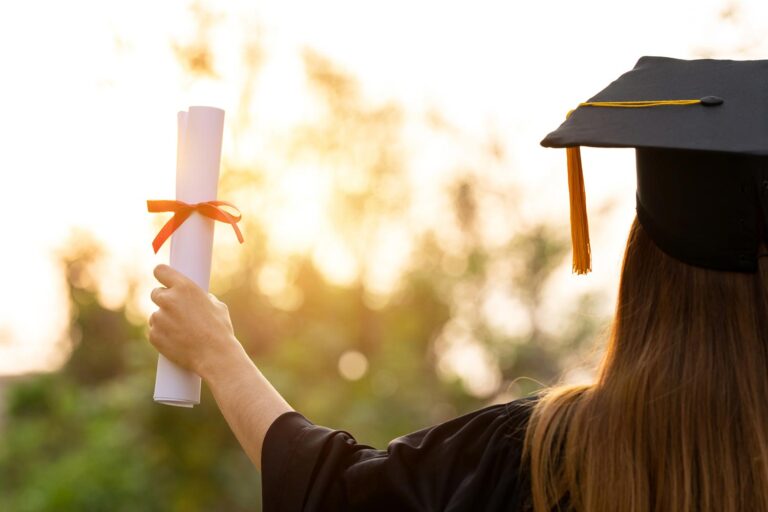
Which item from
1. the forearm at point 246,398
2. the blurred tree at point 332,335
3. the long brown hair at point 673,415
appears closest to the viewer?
the long brown hair at point 673,415

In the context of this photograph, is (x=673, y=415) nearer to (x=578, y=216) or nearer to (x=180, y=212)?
(x=578, y=216)

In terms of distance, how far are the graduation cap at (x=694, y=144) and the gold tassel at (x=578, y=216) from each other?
0.43 ft

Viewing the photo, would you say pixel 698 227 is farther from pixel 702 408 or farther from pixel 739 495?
pixel 739 495

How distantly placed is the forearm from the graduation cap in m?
0.61

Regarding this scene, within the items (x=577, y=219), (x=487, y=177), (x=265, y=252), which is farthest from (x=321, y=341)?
(x=577, y=219)

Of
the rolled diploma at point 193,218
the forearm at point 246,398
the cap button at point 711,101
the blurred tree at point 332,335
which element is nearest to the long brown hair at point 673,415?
the cap button at point 711,101

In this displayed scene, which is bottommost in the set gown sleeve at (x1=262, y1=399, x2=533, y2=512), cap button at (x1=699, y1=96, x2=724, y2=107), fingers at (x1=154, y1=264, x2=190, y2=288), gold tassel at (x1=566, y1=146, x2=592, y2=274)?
gown sleeve at (x1=262, y1=399, x2=533, y2=512)

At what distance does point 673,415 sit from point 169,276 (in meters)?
0.85

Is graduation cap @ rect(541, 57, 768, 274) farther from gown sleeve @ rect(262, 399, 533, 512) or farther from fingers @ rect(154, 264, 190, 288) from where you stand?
fingers @ rect(154, 264, 190, 288)

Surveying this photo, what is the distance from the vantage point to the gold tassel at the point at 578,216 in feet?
6.63

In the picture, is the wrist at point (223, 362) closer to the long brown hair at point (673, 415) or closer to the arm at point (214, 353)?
the arm at point (214, 353)

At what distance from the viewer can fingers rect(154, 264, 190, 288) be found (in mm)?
1923

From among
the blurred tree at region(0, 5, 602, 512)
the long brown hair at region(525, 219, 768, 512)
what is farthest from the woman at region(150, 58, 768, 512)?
the blurred tree at region(0, 5, 602, 512)

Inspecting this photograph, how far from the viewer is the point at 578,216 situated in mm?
2047
